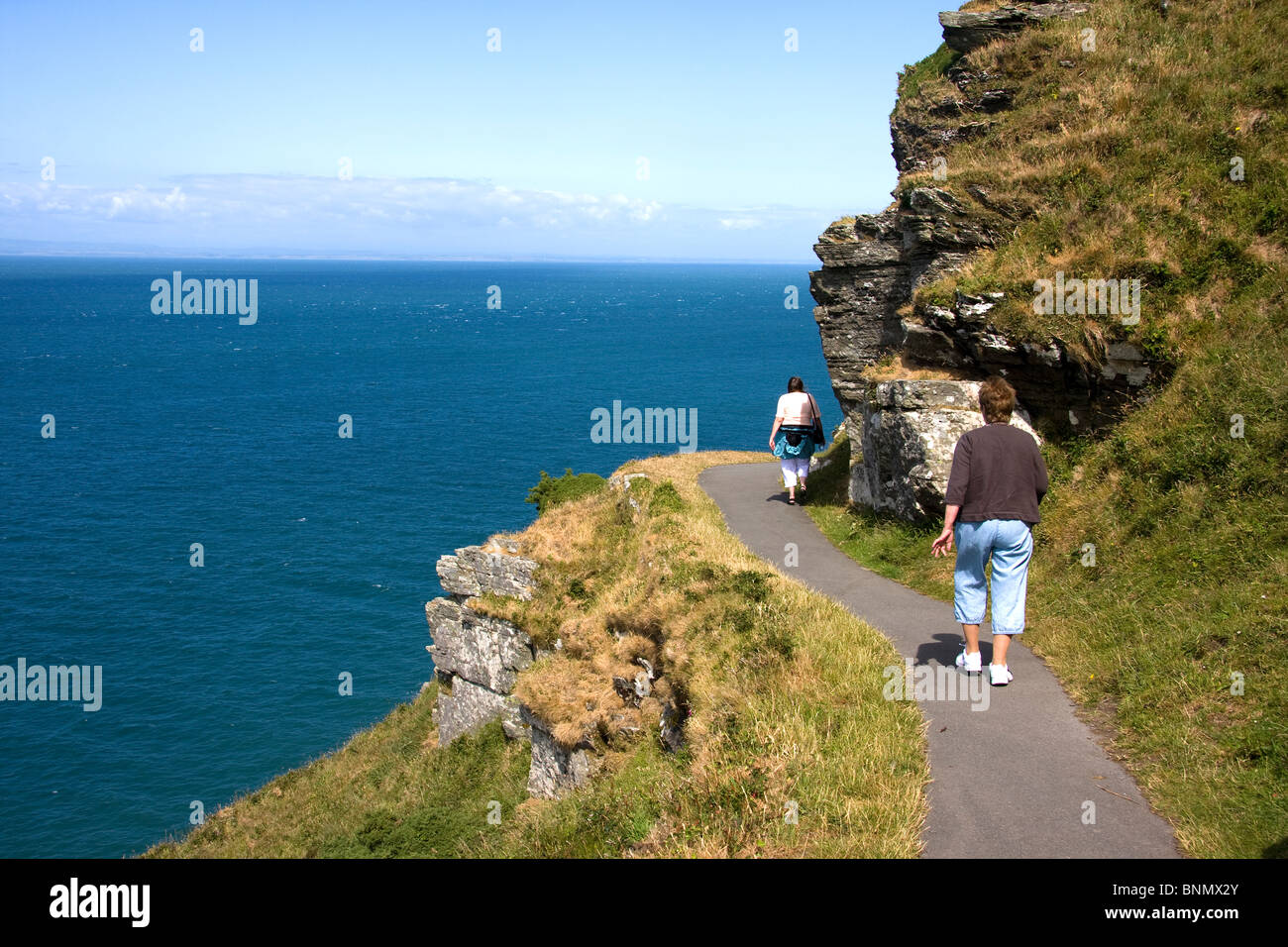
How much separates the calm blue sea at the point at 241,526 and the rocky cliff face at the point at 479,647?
15620 millimetres

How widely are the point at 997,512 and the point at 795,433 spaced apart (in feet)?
37.7

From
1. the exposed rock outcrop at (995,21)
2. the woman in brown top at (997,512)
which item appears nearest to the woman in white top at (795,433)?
the exposed rock outcrop at (995,21)

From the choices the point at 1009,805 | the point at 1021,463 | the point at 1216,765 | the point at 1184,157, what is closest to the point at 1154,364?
the point at 1184,157

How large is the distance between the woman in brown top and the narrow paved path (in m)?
0.63

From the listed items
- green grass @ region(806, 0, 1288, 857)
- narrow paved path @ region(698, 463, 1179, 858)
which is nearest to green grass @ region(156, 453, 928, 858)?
narrow paved path @ region(698, 463, 1179, 858)

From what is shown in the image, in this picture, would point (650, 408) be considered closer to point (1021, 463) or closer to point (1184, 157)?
point (1184, 157)

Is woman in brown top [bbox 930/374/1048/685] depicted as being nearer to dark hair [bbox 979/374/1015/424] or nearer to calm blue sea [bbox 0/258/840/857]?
dark hair [bbox 979/374/1015/424]

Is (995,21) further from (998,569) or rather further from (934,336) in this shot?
(998,569)

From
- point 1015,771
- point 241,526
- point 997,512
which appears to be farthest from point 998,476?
point 241,526

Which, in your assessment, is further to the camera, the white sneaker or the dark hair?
the white sneaker

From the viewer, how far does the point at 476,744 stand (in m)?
22.5

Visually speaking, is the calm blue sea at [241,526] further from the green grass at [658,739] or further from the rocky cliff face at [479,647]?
the rocky cliff face at [479,647]

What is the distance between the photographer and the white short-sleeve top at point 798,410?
67.3 feet

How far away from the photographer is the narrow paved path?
7.01 metres
